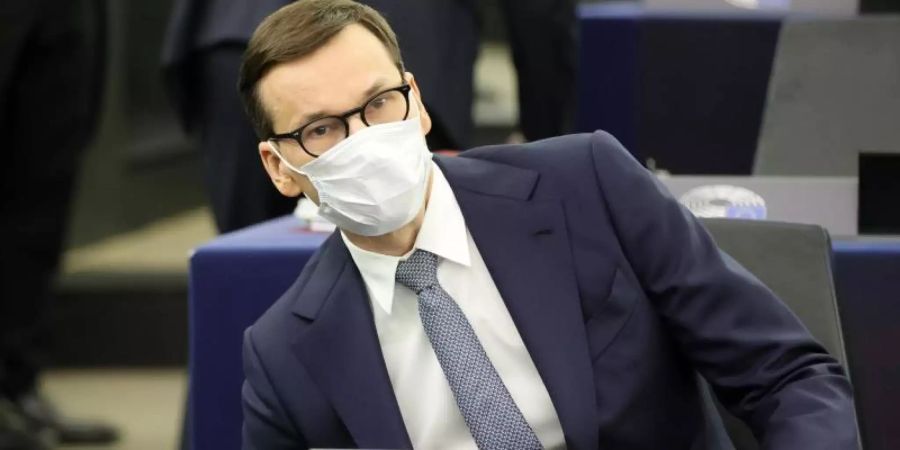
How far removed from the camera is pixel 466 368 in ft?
5.81

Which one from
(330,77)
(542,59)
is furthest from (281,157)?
(542,59)

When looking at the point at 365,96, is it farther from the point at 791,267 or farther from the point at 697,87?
the point at 697,87

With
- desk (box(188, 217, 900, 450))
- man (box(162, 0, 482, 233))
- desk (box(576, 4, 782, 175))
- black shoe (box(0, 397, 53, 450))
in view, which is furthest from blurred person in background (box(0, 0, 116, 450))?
desk (box(188, 217, 900, 450))

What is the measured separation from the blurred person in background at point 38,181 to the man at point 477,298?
7.69 feet

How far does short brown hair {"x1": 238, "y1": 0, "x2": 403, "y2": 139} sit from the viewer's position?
1.71m

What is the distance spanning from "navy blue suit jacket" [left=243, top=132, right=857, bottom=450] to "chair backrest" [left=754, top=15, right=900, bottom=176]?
2.81ft

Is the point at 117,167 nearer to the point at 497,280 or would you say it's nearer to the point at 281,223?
the point at 281,223

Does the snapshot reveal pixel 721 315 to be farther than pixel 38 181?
No

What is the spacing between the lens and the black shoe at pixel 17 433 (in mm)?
4039

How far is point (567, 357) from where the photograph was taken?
175cm

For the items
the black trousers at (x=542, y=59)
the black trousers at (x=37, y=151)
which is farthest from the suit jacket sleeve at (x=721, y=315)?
the black trousers at (x=37, y=151)

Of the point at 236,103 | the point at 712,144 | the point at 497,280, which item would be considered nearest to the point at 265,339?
the point at 497,280

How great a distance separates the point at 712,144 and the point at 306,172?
1.94 metres

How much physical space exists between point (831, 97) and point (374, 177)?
4.35 ft
